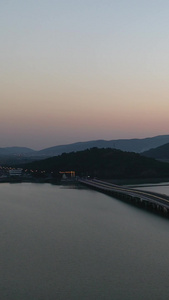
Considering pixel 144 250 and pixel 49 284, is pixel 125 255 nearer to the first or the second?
pixel 144 250

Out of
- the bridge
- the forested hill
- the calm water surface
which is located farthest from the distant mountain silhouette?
the calm water surface

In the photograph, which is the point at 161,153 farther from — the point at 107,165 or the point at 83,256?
the point at 83,256

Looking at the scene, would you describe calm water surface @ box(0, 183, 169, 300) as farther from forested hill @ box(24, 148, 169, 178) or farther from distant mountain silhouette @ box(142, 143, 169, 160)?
distant mountain silhouette @ box(142, 143, 169, 160)

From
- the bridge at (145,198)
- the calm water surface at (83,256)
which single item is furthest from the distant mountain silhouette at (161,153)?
the calm water surface at (83,256)

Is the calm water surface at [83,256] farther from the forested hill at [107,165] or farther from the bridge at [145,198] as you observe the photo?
the forested hill at [107,165]

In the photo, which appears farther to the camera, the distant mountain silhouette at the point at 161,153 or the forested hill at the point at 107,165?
the distant mountain silhouette at the point at 161,153

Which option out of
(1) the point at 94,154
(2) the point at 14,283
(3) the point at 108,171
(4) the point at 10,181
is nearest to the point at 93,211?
(2) the point at 14,283

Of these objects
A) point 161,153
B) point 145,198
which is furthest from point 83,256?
point 161,153
